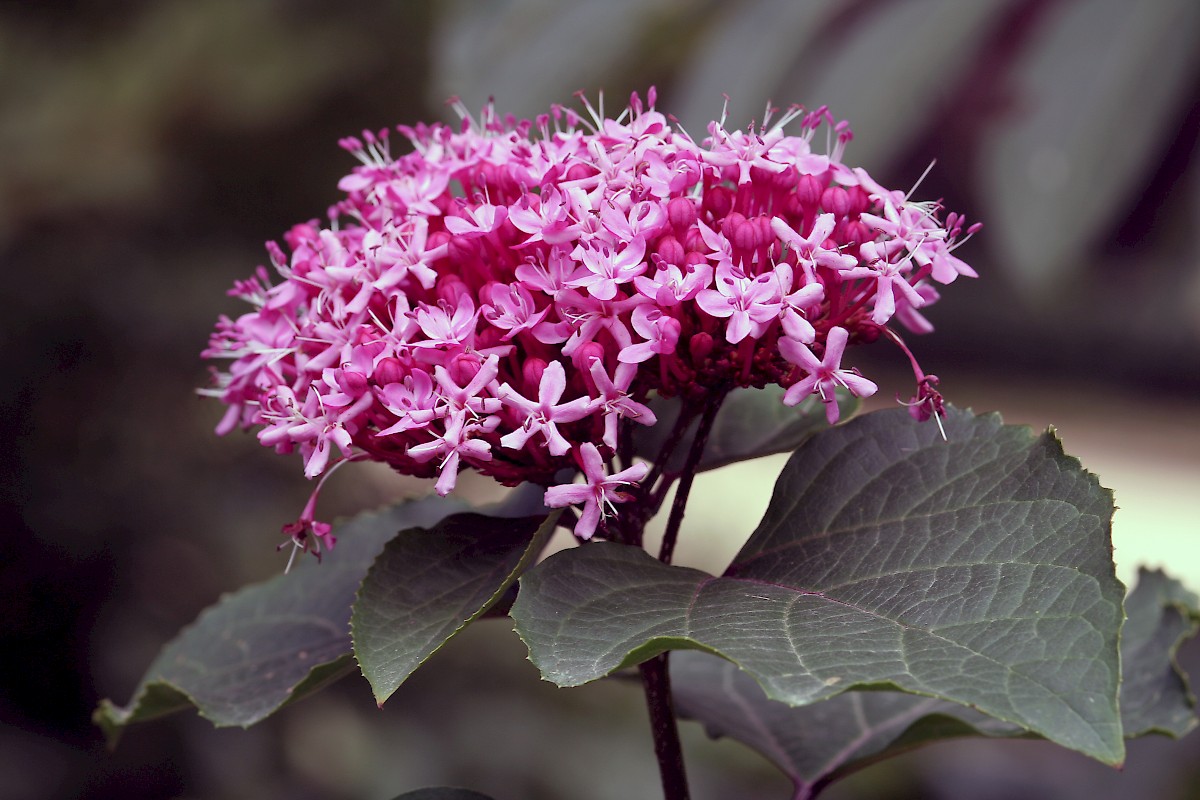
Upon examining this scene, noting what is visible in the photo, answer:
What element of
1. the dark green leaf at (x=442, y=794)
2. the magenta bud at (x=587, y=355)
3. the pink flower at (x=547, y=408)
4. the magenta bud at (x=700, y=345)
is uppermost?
the magenta bud at (x=700, y=345)

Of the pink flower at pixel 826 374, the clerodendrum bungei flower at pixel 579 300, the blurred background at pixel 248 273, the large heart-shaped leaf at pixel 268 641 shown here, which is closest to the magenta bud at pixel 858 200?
the clerodendrum bungei flower at pixel 579 300

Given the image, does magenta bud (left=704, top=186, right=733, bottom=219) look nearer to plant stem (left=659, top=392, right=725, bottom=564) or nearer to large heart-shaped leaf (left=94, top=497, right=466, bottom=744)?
plant stem (left=659, top=392, right=725, bottom=564)

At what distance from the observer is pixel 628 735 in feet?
7.52

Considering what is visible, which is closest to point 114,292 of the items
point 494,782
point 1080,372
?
point 494,782

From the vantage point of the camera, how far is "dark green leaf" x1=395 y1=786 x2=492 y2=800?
872 mm

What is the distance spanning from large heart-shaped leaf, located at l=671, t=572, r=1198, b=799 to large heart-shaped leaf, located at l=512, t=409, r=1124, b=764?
8.7 inches

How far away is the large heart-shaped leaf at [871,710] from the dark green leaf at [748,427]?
212mm

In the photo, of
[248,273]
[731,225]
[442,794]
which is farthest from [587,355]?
[248,273]

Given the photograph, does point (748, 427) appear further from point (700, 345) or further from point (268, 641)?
point (268, 641)

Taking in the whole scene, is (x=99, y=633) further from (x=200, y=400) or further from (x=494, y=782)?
(x=494, y=782)

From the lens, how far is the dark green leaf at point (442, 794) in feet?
2.86

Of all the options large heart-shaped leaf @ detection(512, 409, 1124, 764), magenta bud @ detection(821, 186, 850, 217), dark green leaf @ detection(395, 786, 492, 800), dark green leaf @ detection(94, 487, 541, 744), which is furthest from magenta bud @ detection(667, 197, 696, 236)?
dark green leaf @ detection(395, 786, 492, 800)

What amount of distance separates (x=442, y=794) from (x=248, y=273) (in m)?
1.79

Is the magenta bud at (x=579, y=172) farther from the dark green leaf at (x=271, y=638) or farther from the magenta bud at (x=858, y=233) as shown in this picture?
the dark green leaf at (x=271, y=638)
